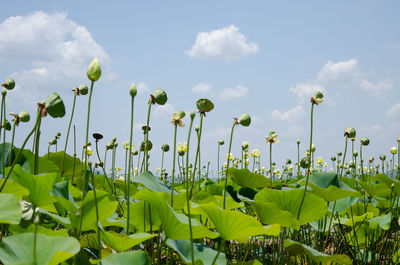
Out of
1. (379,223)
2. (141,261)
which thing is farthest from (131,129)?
(379,223)

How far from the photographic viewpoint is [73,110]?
4.38 feet

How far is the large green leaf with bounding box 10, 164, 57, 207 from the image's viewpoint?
76cm

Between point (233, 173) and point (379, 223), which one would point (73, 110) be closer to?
point (233, 173)

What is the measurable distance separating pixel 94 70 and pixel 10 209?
0.99ft

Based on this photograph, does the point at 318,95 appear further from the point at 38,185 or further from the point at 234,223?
the point at 38,185

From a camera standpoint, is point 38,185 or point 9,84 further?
point 9,84

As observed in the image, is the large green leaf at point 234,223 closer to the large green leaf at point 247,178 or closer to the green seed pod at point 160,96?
the green seed pod at point 160,96

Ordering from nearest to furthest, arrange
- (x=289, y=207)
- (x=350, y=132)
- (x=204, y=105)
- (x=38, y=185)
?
(x=38, y=185) < (x=204, y=105) < (x=289, y=207) < (x=350, y=132)

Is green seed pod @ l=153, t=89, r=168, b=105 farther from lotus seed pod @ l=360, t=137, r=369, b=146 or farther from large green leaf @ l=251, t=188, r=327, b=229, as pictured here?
lotus seed pod @ l=360, t=137, r=369, b=146

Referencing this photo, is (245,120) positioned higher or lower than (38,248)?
higher

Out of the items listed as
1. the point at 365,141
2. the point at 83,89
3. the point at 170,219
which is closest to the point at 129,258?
the point at 170,219

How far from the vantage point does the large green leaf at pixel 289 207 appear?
2.98 feet

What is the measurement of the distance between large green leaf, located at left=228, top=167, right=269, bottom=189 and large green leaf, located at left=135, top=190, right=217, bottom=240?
545 mm

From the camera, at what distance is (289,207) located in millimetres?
1039
